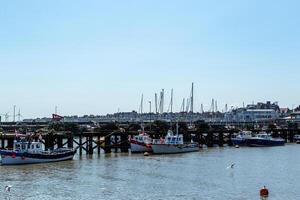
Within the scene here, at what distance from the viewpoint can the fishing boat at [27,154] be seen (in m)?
69.8

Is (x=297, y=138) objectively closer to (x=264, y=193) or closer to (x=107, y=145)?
(x=107, y=145)

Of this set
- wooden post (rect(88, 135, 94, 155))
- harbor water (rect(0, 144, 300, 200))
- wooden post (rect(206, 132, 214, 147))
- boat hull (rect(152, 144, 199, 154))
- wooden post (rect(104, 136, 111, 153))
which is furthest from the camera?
wooden post (rect(206, 132, 214, 147))

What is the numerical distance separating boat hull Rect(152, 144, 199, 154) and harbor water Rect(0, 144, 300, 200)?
42.1 ft

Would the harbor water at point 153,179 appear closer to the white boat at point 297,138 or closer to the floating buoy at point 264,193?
the floating buoy at point 264,193

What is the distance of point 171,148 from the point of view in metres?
92.7

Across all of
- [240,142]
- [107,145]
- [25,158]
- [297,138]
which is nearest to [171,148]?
[107,145]

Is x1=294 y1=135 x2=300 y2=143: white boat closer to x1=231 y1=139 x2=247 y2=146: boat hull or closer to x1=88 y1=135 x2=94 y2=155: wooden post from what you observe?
x1=231 y1=139 x2=247 y2=146: boat hull

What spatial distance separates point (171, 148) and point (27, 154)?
29.1 metres

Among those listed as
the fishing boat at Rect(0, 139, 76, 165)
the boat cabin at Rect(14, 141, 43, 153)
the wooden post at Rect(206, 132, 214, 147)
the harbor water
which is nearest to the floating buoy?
the harbor water

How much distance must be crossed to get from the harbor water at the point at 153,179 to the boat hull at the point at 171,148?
12826mm

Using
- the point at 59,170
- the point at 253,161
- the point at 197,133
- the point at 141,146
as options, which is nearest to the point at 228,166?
the point at 253,161

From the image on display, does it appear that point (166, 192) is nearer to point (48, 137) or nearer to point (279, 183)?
point (279, 183)

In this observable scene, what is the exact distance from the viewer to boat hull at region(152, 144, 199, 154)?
299 ft

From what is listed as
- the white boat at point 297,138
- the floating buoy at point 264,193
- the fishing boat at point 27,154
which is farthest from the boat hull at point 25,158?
the white boat at point 297,138
